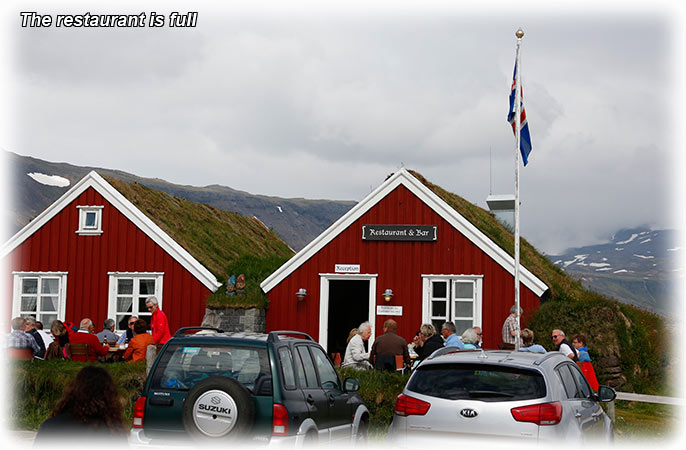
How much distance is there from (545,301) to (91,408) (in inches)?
656

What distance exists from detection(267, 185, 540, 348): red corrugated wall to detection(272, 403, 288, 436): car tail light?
13.4m

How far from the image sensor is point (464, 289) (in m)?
21.5

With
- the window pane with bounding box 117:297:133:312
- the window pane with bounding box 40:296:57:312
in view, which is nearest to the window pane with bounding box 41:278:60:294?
the window pane with bounding box 40:296:57:312

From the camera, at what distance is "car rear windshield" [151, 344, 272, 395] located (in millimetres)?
8570

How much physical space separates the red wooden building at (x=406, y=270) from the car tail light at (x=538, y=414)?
1260cm

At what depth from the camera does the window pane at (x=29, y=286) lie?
23.6 metres

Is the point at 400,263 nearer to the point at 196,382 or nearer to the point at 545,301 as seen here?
the point at 545,301

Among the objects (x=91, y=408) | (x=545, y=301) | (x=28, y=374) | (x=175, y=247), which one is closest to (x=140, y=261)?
(x=175, y=247)

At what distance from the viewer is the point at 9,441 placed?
1155 centimetres

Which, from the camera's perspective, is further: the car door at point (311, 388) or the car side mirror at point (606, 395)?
the car side mirror at point (606, 395)

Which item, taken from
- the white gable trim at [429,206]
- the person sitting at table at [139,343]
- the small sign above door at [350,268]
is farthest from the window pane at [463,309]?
the person sitting at table at [139,343]

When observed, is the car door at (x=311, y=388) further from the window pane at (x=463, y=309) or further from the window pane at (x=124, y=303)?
the window pane at (x=124, y=303)

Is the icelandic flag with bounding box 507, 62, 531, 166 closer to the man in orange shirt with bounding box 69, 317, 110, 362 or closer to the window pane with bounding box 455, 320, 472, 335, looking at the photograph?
the window pane with bounding box 455, 320, 472, 335

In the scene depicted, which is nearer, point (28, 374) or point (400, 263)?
point (28, 374)
